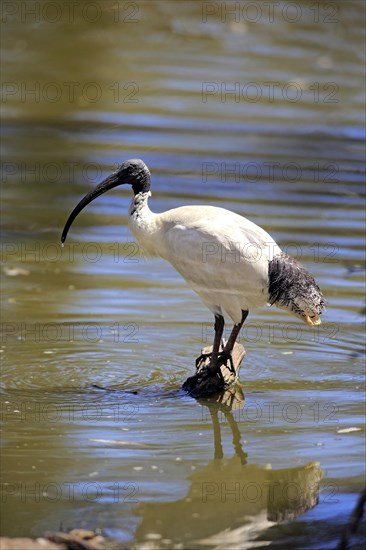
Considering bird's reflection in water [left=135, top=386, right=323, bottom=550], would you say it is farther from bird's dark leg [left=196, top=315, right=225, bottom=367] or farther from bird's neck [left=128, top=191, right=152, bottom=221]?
bird's neck [left=128, top=191, right=152, bottom=221]

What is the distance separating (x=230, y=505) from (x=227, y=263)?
2.15 metres

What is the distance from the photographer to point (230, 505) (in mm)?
6605

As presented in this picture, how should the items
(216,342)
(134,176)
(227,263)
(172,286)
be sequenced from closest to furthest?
(227,263) < (216,342) < (134,176) < (172,286)

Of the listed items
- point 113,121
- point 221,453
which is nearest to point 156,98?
point 113,121

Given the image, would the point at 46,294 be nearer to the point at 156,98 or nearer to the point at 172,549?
the point at 172,549

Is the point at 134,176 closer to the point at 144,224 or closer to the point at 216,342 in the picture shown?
the point at 144,224

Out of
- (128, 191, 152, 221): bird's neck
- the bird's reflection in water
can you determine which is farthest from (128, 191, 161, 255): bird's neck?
the bird's reflection in water

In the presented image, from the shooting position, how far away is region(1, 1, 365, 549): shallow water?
6734 mm

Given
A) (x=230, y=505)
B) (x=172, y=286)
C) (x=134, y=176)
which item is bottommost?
(x=230, y=505)

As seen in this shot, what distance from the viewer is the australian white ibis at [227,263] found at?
8.21 meters

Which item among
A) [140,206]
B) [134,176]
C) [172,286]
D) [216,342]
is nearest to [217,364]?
[216,342]

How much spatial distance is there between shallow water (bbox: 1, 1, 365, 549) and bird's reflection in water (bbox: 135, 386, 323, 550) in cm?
1

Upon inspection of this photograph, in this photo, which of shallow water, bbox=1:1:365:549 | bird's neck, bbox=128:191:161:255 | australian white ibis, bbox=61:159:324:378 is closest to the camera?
shallow water, bbox=1:1:365:549

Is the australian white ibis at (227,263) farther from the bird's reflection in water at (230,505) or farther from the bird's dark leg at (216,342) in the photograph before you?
the bird's reflection in water at (230,505)
